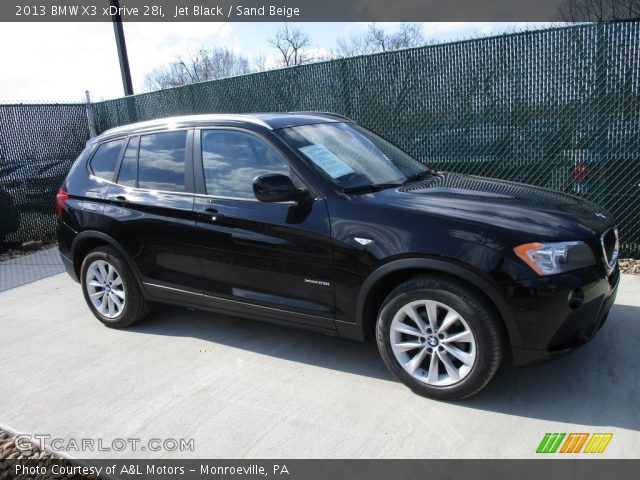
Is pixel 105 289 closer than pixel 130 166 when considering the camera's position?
No

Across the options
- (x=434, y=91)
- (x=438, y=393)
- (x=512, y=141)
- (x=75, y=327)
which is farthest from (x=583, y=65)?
(x=75, y=327)

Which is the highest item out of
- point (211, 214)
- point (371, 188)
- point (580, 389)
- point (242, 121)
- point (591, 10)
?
point (591, 10)

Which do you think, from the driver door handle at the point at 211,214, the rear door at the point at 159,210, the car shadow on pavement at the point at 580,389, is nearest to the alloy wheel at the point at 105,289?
the rear door at the point at 159,210

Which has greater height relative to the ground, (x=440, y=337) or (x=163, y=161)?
(x=163, y=161)

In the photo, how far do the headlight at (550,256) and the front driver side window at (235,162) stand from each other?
1646 mm

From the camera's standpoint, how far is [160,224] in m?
4.18

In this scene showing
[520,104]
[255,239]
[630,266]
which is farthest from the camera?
[520,104]

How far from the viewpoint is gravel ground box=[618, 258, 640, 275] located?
5.37 meters

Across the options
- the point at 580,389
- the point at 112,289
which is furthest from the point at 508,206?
the point at 112,289

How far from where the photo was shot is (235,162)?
391 centimetres

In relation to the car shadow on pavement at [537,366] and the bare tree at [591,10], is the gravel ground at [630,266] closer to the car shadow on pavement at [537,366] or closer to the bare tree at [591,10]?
the car shadow on pavement at [537,366]

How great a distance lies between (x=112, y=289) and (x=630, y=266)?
17.1 ft

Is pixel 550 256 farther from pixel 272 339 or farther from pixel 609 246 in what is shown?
pixel 272 339

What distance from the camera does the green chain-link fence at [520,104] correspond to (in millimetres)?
5406
